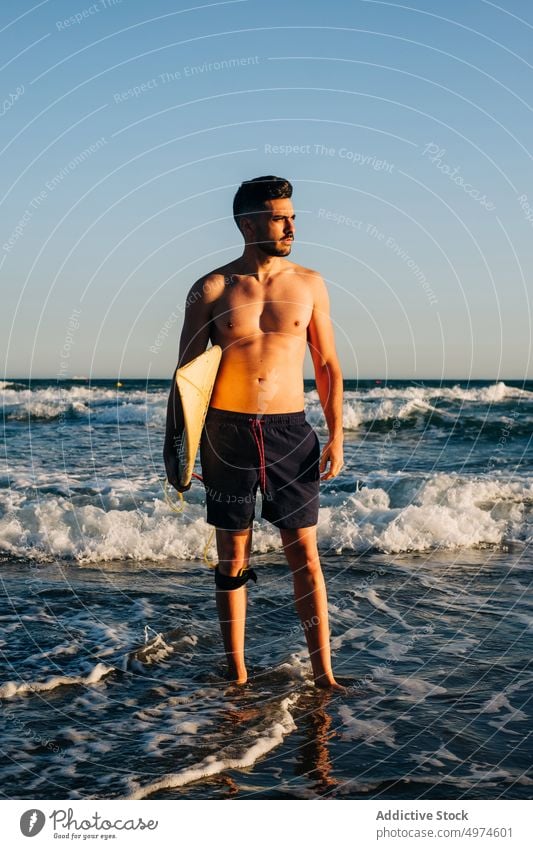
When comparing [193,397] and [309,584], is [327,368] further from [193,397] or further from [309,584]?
[309,584]

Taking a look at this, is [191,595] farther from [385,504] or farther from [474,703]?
[385,504]

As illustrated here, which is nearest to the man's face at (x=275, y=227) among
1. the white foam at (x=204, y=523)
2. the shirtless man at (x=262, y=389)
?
the shirtless man at (x=262, y=389)

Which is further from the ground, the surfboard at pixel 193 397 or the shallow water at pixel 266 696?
the surfboard at pixel 193 397

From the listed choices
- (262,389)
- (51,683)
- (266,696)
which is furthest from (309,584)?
(51,683)

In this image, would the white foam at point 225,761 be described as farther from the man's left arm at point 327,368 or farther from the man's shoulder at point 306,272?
the man's shoulder at point 306,272

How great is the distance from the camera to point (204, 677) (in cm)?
519

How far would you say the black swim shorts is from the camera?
4.52 metres

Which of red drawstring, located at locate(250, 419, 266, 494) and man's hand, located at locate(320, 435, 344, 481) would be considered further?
man's hand, located at locate(320, 435, 344, 481)

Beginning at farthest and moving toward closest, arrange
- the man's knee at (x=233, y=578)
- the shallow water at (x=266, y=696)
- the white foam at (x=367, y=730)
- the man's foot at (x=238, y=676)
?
the man's foot at (x=238, y=676) < the man's knee at (x=233, y=578) < the white foam at (x=367, y=730) < the shallow water at (x=266, y=696)

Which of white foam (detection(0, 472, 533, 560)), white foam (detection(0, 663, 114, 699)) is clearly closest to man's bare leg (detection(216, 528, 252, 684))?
white foam (detection(0, 663, 114, 699))

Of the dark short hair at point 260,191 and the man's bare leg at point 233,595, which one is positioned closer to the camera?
the dark short hair at point 260,191

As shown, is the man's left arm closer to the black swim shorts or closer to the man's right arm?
the black swim shorts

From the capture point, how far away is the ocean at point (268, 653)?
12.8 ft

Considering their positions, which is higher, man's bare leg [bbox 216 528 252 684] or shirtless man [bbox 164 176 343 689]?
shirtless man [bbox 164 176 343 689]
